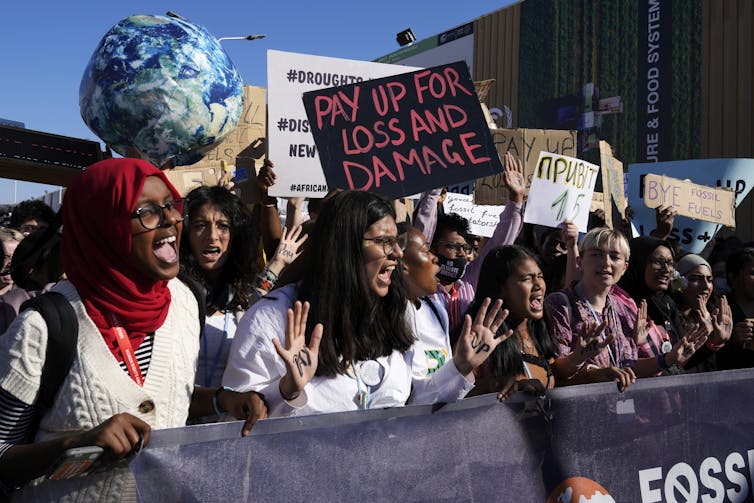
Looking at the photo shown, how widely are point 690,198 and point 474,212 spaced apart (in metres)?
1.84

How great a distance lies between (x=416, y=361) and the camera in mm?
2686

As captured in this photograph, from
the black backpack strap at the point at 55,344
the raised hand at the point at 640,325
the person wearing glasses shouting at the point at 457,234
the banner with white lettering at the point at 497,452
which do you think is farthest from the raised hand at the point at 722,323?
the black backpack strap at the point at 55,344

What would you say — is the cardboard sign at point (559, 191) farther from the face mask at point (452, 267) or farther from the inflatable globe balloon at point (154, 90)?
the inflatable globe balloon at point (154, 90)

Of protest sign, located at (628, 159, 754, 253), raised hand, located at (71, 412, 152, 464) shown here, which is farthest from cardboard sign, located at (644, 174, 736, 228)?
raised hand, located at (71, 412, 152, 464)

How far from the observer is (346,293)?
7.97 ft

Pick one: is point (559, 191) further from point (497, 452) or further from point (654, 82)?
point (654, 82)

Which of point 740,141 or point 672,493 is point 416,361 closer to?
point 672,493

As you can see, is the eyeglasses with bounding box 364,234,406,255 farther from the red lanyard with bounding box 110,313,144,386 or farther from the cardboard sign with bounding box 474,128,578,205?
the cardboard sign with bounding box 474,128,578,205

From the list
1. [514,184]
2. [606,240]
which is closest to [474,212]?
[514,184]

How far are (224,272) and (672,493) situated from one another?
1846 mm

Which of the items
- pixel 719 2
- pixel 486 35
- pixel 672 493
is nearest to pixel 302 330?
pixel 672 493

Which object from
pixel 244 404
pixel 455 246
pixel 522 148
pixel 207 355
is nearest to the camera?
pixel 244 404

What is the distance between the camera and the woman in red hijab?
5.44 ft

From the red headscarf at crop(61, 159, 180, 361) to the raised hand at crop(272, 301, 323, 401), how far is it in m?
0.39
